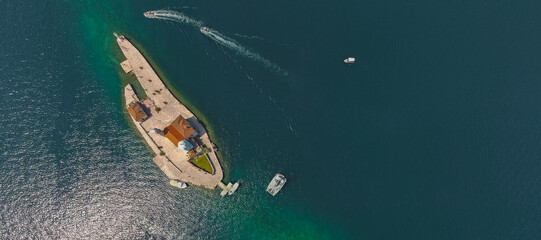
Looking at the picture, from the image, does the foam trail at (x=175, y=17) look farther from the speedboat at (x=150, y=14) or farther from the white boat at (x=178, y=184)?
the white boat at (x=178, y=184)

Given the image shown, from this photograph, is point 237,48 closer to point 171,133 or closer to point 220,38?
point 220,38

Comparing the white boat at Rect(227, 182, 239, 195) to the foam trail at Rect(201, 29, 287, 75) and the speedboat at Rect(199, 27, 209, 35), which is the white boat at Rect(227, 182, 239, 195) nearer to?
the foam trail at Rect(201, 29, 287, 75)

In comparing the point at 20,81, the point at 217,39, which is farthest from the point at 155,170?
the point at 20,81

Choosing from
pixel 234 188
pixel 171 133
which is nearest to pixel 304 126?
pixel 234 188

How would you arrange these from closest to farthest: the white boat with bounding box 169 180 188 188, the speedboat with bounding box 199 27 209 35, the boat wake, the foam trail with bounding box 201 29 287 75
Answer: the white boat with bounding box 169 180 188 188, the foam trail with bounding box 201 29 287 75, the boat wake, the speedboat with bounding box 199 27 209 35

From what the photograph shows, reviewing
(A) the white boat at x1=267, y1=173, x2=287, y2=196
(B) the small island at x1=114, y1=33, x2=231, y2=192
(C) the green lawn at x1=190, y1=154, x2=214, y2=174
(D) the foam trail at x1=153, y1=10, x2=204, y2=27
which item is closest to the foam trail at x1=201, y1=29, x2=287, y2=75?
(D) the foam trail at x1=153, y1=10, x2=204, y2=27

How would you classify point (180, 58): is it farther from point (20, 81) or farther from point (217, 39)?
point (20, 81)
